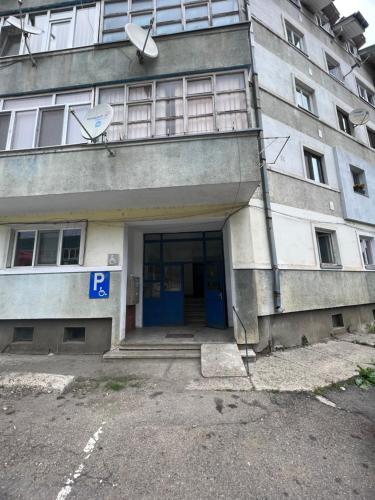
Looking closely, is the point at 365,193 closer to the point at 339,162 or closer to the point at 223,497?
the point at 339,162

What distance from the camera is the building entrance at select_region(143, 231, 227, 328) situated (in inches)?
326

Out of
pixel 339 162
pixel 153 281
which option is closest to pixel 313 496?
pixel 153 281

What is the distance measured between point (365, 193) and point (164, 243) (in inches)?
365

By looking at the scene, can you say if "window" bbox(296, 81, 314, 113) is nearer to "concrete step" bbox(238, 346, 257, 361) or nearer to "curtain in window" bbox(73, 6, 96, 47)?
"curtain in window" bbox(73, 6, 96, 47)

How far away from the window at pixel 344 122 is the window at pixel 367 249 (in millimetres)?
5281

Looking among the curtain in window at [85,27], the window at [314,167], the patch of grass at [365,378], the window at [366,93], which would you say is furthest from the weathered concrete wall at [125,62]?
the window at [366,93]

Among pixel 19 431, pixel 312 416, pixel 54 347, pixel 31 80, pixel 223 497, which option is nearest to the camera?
pixel 223 497

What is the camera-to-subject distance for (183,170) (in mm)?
5742

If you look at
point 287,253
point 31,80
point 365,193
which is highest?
point 31,80

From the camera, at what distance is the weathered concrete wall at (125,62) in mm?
6715

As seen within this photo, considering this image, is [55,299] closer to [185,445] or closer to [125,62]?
[185,445]

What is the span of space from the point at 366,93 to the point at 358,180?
272 inches

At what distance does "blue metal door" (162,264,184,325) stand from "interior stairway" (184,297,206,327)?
0.57 m

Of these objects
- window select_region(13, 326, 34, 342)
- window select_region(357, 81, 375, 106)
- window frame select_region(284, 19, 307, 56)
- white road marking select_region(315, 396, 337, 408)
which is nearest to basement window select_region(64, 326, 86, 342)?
window select_region(13, 326, 34, 342)
